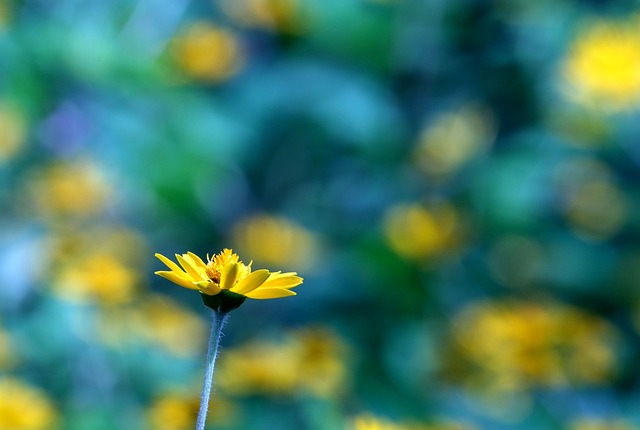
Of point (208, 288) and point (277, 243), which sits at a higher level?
point (277, 243)

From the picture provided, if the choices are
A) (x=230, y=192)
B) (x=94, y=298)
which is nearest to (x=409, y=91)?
(x=230, y=192)

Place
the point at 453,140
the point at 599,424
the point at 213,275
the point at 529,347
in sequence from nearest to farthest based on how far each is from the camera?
the point at 213,275 < the point at 599,424 < the point at 529,347 < the point at 453,140

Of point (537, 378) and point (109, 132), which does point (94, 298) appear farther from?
point (537, 378)

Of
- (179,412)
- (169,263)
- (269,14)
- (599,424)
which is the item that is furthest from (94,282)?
(169,263)

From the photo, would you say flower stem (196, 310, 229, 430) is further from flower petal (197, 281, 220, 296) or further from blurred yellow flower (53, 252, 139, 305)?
blurred yellow flower (53, 252, 139, 305)

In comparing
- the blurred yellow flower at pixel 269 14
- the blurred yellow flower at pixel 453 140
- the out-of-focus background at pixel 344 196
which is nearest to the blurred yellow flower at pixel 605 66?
the out-of-focus background at pixel 344 196

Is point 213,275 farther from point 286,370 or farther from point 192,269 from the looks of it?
point 286,370
